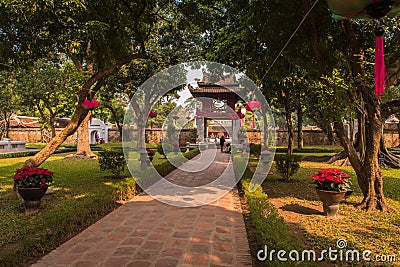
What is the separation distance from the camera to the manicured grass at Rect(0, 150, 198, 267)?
4.08 metres

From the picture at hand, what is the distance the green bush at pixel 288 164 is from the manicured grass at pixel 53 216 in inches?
196

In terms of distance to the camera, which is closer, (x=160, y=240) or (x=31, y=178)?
(x=160, y=240)

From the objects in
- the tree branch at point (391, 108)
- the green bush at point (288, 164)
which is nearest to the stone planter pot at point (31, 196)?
the green bush at point (288, 164)

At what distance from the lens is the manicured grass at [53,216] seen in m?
4.08

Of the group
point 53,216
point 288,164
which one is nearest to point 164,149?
point 288,164

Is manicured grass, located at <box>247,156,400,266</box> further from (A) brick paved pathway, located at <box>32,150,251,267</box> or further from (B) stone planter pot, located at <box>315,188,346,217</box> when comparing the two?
(A) brick paved pathway, located at <box>32,150,251,267</box>

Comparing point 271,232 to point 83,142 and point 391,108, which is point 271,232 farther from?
point 83,142

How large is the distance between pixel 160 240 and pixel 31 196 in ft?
10.3

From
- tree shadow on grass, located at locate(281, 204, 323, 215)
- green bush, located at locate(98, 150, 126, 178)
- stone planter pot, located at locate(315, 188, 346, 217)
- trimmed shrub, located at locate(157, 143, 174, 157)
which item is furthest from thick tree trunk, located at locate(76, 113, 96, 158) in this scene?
stone planter pot, located at locate(315, 188, 346, 217)

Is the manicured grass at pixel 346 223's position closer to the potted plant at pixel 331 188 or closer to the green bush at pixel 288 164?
the potted plant at pixel 331 188

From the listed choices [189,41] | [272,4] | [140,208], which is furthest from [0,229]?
[189,41]

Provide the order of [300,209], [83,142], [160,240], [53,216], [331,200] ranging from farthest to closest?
[83,142] < [300,209] < [331,200] < [53,216] < [160,240]

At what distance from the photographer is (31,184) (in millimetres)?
6043

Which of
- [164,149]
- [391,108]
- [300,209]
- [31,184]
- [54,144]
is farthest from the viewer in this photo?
[164,149]
